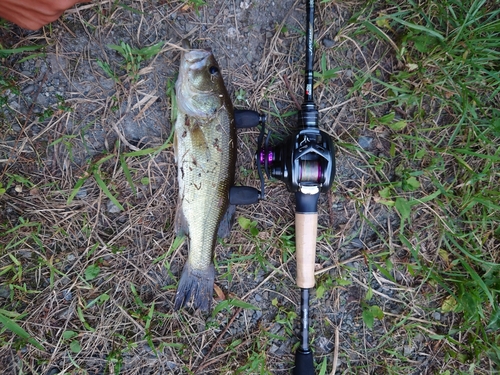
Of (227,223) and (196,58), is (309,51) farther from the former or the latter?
(227,223)

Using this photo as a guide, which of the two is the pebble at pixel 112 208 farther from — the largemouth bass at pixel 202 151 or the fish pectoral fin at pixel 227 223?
the fish pectoral fin at pixel 227 223

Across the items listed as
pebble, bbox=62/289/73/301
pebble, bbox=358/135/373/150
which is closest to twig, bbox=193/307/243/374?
pebble, bbox=62/289/73/301

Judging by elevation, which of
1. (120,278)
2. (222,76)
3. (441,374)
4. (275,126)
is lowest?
(441,374)

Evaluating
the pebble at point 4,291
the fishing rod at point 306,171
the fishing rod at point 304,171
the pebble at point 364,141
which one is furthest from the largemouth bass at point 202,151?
the pebble at point 4,291

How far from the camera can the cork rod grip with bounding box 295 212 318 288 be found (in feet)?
7.85

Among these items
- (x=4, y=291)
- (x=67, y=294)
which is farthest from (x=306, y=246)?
(x=4, y=291)

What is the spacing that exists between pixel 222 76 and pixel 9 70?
1.42m

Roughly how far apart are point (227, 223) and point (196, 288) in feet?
1.64

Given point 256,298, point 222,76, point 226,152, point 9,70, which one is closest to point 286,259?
point 256,298

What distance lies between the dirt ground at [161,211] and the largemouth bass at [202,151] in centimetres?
18

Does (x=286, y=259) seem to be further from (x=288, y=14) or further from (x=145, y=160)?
(x=288, y=14)

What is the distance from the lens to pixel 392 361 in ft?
9.06

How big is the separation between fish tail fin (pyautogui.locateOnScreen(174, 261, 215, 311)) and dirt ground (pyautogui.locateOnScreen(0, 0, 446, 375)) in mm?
93

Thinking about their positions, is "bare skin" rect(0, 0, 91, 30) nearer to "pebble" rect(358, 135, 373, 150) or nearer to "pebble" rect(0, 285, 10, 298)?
"pebble" rect(0, 285, 10, 298)
